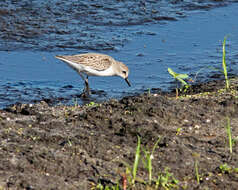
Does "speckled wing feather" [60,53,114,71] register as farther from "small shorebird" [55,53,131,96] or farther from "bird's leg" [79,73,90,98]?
Result: "bird's leg" [79,73,90,98]

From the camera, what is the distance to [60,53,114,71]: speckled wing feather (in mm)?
8602

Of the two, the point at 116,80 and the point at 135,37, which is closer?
the point at 116,80

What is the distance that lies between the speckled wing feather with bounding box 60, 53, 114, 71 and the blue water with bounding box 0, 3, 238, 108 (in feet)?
1.40

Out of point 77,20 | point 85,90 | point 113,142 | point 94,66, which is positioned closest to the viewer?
point 113,142

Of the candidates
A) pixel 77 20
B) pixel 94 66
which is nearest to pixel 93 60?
pixel 94 66

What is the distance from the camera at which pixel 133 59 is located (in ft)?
32.4

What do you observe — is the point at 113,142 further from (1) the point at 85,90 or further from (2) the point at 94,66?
(2) the point at 94,66

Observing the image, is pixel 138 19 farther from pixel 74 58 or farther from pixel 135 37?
pixel 74 58

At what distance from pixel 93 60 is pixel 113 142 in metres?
4.30

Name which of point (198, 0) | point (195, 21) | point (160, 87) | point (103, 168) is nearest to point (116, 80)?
point (160, 87)

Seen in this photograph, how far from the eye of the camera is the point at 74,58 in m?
8.60

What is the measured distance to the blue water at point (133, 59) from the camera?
8.56m

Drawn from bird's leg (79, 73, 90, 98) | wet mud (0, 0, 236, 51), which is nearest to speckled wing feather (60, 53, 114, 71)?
bird's leg (79, 73, 90, 98)

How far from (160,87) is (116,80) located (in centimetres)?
134
